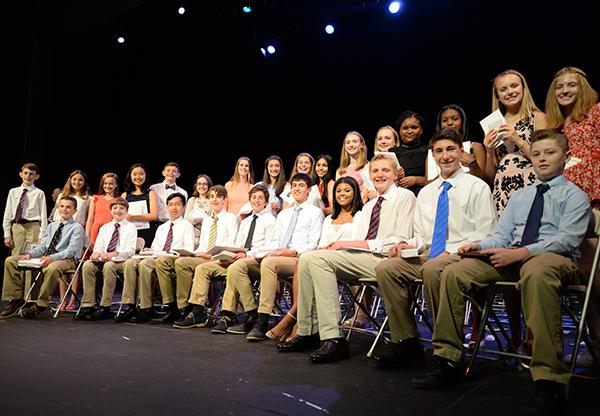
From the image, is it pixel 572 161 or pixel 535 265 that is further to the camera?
pixel 572 161

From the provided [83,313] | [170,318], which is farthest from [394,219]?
[83,313]

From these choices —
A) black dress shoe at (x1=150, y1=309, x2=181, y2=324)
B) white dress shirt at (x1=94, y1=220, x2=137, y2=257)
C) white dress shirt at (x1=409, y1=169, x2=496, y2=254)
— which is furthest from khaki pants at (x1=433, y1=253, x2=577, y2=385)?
white dress shirt at (x1=94, y1=220, x2=137, y2=257)

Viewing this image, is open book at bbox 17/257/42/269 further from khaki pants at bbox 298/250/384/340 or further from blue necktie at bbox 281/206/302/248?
khaki pants at bbox 298/250/384/340

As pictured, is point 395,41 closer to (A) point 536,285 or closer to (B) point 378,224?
(B) point 378,224

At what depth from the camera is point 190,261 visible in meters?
4.52

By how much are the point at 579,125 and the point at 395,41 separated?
4139 millimetres

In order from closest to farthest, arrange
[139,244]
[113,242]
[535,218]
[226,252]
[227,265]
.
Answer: [535,218] < [226,252] < [227,265] < [113,242] < [139,244]

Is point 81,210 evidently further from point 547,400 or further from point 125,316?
point 547,400

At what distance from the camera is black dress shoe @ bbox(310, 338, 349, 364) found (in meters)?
2.82

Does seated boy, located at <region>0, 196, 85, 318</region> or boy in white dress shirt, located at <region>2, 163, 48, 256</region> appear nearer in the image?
seated boy, located at <region>0, 196, 85, 318</region>

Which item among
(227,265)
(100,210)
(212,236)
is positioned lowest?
(227,265)

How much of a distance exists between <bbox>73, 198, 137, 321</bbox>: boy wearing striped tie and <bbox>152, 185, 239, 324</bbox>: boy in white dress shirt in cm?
62

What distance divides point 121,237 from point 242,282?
198cm

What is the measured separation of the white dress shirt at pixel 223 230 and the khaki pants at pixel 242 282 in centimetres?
78
